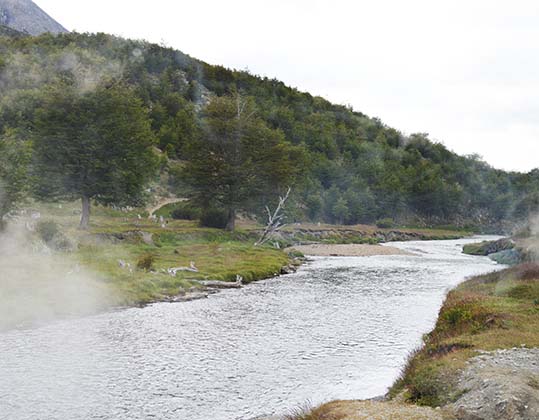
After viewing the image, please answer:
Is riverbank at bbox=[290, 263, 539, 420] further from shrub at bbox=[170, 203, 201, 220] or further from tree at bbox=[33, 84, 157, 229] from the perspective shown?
shrub at bbox=[170, 203, 201, 220]

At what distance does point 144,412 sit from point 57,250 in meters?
34.3

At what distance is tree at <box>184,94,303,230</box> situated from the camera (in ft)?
281

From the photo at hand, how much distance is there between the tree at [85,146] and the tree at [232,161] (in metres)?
17.9

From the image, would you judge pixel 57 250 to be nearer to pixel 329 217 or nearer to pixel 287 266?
pixel 287 266

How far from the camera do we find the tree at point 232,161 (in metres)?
85.6

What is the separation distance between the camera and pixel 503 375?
16.7 meters

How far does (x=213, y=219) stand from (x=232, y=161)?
9928 millimetres

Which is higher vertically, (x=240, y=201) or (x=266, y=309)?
(x=240, y=201)

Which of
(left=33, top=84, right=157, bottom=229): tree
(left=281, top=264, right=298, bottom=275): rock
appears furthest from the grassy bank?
(left=33, top=84, right=157, bottom=229): tree

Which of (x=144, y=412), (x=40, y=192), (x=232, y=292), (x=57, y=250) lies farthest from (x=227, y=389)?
(x=40, y=192)

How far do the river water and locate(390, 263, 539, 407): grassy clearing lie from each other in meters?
1.76

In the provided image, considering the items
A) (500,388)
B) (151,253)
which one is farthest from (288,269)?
(500,388)

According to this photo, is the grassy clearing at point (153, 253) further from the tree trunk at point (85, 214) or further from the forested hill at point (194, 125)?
the forested hill at point (194, 125)

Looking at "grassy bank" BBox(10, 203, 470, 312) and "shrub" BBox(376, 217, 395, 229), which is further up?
"shrub" BBox(376, 217, 395, 229)
